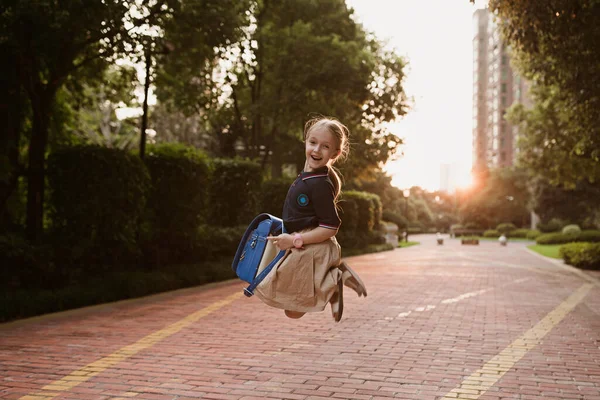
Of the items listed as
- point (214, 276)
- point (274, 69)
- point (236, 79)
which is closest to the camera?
point (214, 276)

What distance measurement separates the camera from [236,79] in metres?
26.6

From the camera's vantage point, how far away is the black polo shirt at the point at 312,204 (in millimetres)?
3508

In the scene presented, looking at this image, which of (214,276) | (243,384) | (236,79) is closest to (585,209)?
(236,79)

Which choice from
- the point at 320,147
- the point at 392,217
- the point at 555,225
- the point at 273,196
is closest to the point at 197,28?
the point at 320,147

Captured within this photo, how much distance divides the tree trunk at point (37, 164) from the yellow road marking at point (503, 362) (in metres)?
8.80

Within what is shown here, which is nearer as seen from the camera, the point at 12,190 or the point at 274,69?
the point at 12,190

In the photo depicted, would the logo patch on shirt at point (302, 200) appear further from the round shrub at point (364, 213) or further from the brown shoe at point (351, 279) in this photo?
the round shrub at point (364, 213)

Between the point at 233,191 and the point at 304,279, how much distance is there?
56.9ft

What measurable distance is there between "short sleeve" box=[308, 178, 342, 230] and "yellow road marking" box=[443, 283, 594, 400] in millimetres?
2627

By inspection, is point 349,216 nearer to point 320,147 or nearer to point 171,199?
point 171,199

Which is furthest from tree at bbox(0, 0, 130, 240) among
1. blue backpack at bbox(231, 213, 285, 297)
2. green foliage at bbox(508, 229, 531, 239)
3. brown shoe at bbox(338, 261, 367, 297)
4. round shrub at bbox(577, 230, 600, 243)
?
green foliage at bbox(508, 229, 531, 239)

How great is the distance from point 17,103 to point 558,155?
18.9 m

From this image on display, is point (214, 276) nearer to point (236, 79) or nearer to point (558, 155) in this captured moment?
point (236, 79)

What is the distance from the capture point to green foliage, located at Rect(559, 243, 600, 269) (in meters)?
21.3
